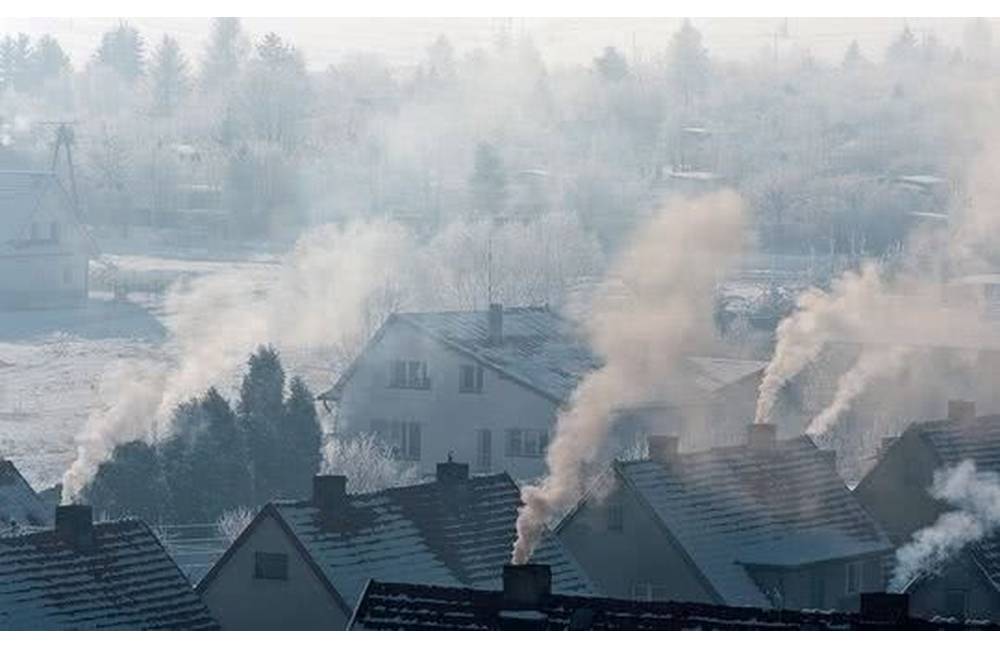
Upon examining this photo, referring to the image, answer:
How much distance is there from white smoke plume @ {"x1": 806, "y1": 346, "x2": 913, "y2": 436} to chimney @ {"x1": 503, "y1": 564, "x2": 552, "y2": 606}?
2259cm

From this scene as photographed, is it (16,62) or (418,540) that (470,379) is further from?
(16,62)

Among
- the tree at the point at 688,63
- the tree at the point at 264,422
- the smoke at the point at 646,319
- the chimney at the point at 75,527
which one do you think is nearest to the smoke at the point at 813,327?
the smoke at the point at 646,319

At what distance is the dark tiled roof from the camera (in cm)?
2466

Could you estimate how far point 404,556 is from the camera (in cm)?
2509

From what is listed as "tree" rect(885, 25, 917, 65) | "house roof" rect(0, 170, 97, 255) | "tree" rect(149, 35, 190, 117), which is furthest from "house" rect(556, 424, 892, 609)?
"tree" rect(149, 35, 190, 117)

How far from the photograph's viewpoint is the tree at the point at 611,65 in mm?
76875

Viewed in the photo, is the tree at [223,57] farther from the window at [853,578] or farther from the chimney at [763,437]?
the window at [853,578]

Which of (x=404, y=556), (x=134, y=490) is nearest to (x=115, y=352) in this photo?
(x=134, y=490)

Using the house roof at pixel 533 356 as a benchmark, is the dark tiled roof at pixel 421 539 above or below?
above

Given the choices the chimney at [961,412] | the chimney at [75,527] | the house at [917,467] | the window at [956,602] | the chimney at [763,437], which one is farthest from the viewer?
the chimney at [961,412]

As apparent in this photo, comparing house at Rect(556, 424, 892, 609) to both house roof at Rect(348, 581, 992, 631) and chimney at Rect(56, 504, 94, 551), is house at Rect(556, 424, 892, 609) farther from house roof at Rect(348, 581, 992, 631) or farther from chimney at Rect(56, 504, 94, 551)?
house roof at Rect(348, 581, 992, 631)

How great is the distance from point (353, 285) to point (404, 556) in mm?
37510

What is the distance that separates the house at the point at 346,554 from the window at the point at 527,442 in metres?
15.1

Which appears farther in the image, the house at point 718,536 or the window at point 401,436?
the window at point 401,436
